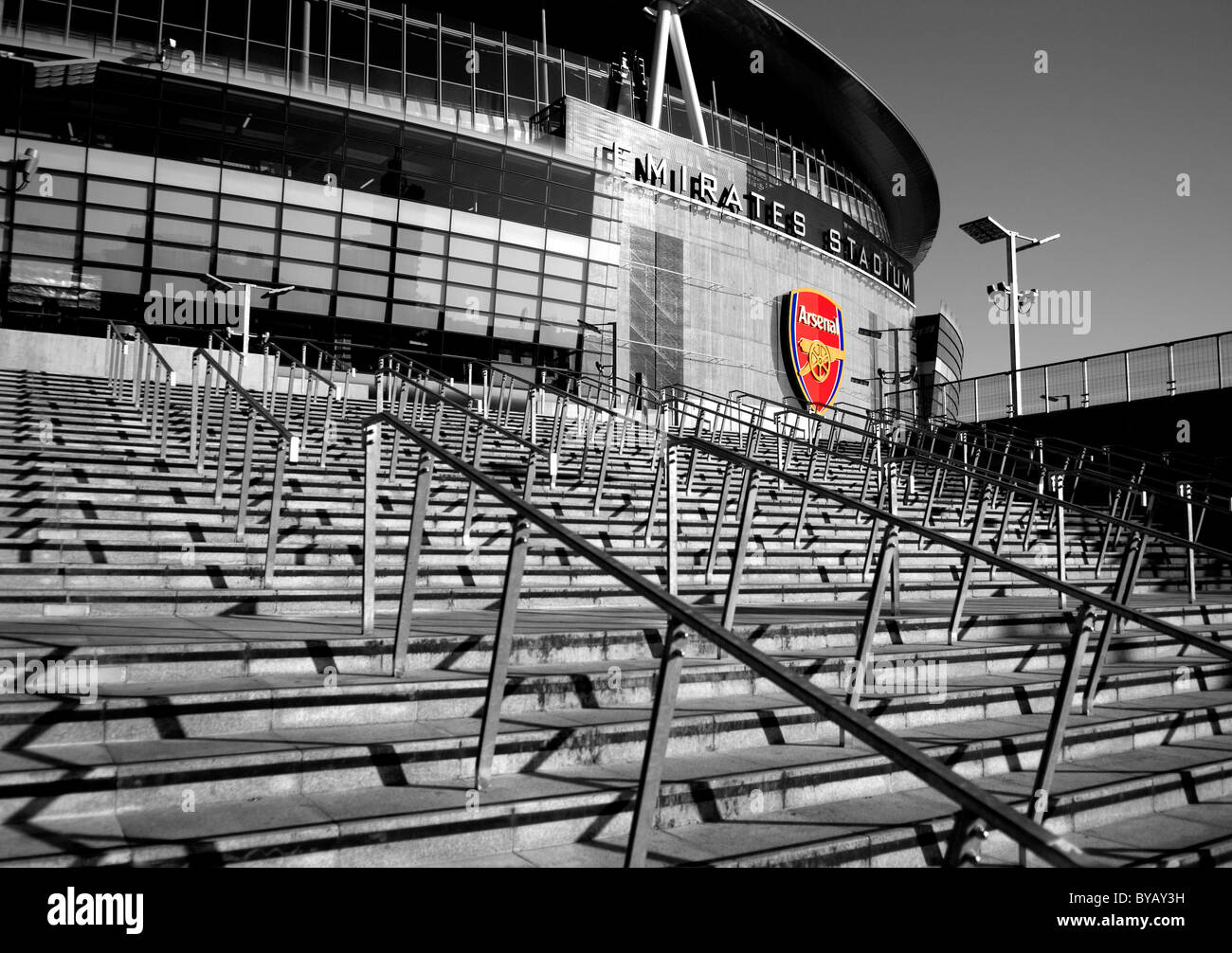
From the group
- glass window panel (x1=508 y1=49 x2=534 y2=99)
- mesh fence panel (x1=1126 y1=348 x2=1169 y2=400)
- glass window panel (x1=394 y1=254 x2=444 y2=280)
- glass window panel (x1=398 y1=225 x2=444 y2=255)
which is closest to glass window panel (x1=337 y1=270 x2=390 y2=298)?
glass window panel (x1=394 y1=254 x2=444 y2=280)

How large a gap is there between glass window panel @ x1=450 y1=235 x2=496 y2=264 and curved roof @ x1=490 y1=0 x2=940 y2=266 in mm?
9907

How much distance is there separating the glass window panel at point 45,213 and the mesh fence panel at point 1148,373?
2206cm

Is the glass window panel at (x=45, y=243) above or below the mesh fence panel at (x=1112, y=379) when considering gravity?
above

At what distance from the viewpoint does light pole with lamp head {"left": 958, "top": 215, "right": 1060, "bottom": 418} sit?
21953 mm

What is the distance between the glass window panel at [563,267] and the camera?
24766mm

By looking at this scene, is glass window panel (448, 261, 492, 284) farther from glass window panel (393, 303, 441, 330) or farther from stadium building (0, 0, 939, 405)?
glass window panel (393, 303, 441, 330)

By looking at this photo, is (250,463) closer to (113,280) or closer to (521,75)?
(113,280)

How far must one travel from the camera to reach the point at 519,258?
24.3 meters

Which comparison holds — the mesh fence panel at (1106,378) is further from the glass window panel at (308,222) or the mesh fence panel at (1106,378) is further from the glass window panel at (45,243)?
the glass window panel at (45,243)

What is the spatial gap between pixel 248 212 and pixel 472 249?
17.3 feet

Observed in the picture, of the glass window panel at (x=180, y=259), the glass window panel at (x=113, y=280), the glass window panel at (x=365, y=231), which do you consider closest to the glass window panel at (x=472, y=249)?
the glass window panel at (x=365, y=231)

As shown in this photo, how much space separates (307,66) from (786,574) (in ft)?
76.5

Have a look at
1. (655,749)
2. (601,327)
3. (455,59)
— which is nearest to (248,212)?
(601,327)

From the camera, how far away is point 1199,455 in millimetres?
16797
